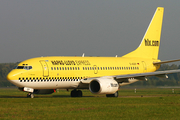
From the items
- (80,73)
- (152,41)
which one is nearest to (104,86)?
(80,73)

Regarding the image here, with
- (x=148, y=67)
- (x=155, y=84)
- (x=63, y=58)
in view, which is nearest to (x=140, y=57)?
(x=148, y=67)

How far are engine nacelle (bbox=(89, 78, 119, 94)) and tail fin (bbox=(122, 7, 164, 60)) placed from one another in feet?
37.4

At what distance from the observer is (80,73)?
3747 cm

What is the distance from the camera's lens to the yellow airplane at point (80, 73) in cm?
3356

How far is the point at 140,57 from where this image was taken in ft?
153

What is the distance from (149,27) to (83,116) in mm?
31224

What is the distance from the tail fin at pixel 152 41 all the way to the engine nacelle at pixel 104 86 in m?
11.4

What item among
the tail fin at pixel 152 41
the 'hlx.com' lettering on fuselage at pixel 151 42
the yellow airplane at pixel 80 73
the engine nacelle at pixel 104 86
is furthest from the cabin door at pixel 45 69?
the 'hlx.com' lettering on fuselage at pixel 151 42

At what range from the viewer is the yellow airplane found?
3356cm

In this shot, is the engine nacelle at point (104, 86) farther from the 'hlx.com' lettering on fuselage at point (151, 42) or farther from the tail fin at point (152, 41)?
the 'hlx.com' lettering on fuselage at point (151, 42)

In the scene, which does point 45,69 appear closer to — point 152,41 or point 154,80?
point 152,41

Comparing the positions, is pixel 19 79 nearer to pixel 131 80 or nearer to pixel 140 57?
pixel 131 80

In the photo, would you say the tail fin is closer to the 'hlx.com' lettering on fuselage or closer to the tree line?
the 'hlx.com' lettering on fuselage

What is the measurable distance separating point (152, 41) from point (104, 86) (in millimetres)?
16217
